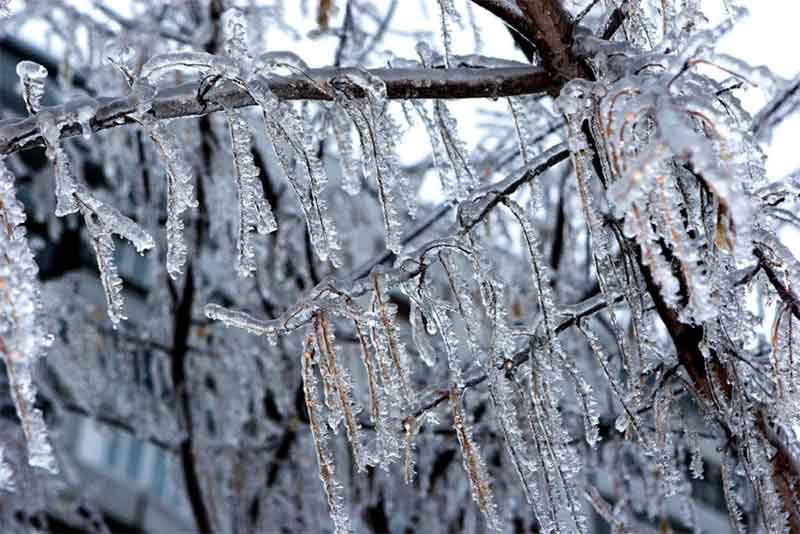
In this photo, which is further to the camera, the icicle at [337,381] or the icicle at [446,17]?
the icicle at [446,17]

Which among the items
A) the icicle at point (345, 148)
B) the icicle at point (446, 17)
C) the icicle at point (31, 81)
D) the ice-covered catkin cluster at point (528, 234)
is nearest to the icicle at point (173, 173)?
the ice-covered catkin cluster at point (528, 234)

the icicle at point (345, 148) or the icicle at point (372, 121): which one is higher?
the icicle at point (345, 148)

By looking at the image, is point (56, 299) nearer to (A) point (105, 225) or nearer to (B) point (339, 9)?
(B) point (339, 9)

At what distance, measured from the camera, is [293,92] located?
1.48 meters

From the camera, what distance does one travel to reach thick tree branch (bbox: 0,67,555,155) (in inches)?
54.3

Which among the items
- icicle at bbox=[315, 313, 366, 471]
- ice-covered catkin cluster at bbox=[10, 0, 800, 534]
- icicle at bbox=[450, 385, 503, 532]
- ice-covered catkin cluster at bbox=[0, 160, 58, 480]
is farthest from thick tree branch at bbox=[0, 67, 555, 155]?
icicle at bbox=[450, 385, 503, 532]

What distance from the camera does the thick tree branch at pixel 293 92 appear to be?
1380mm

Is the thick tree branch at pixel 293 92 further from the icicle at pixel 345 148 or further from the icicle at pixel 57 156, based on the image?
the icicle at pixel 345 148

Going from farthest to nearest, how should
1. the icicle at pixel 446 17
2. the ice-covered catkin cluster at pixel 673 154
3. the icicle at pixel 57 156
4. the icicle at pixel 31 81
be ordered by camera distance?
the icicle at pixel 446 17
the icicle at pixel 31 81
the icicle at pixel 57 156
the ice-covered catkin cluster at pixel 673 154

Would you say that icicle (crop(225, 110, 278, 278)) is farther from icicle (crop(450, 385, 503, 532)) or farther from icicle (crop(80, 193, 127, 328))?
icicle (crop(450, 385, 503, 532))

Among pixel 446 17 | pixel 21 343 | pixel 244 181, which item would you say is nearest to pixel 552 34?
pixel 446 17

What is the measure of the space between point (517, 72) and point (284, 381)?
7.41 feet

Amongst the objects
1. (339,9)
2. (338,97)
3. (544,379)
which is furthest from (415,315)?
(339,9)

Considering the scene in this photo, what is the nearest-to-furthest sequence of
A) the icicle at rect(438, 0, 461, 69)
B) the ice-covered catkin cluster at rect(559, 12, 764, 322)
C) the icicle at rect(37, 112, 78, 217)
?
the ice-covered catkin cluster at rect(559, 12, 764, 322)
the icicle at rect(37, 112, 78, 217)
the icicle at rect(438, 0, 461, 69)
